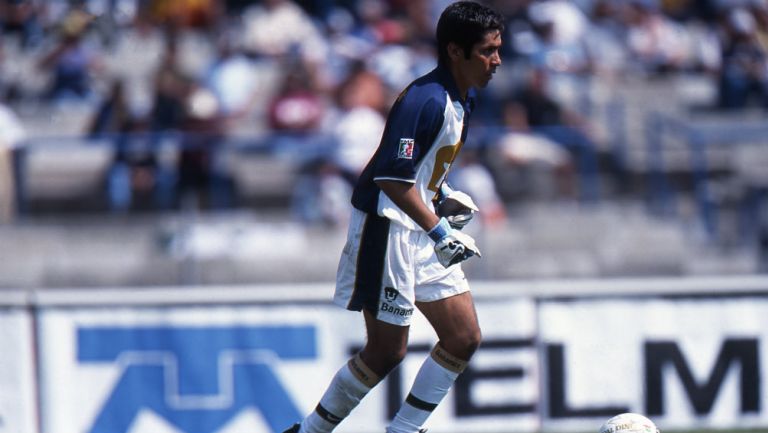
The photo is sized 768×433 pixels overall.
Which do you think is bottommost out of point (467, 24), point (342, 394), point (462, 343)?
point (342, 394)

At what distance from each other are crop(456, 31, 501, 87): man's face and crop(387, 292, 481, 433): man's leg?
97cm

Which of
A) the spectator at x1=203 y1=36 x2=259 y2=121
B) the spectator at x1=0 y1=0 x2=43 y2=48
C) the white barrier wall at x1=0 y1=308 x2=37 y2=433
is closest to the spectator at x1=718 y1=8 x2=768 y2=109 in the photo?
the spectator at x1=203 y1=36 x2=259 y2=121

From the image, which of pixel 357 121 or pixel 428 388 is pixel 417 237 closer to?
pixel 428 388

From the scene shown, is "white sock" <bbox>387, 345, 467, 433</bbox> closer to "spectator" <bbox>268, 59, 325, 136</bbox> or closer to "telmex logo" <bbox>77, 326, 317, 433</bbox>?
"telmex logo" <bbox>77, 326, 317, 433</bbox>

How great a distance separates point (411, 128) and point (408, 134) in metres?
0.03

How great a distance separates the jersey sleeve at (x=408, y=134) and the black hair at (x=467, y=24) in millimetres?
311

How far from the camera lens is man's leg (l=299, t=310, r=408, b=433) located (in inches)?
217

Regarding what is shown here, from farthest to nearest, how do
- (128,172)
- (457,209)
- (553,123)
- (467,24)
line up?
(553,123)
(128,172)
(457,209)
(467,24)

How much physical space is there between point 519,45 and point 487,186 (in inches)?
91.2

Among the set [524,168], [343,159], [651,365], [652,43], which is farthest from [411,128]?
[652,43]

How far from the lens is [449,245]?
518cm

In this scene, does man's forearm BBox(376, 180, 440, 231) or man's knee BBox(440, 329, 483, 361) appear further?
man's knee BBox(440, 329, 483, 361)

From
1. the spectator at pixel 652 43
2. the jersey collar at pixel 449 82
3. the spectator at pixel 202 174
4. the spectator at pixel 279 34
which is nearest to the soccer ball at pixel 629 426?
the jersey collar at pixel 449 82

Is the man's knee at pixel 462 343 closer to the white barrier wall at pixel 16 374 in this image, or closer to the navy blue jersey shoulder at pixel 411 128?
the navy blue jersey shoulder at pixel 411 128
